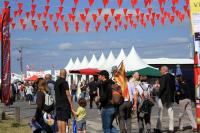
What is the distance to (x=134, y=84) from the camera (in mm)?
13234

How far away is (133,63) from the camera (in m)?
35.2

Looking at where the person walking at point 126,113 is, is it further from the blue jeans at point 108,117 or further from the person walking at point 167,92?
the person walking at point 167,92

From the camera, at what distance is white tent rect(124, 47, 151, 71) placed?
34.6 meters

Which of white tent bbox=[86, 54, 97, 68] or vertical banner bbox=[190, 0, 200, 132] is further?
white tent bbox=[86, 54, 97, 68]

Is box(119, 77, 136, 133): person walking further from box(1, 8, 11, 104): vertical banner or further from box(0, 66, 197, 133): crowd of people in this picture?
box(1, 8, 11, 104): vertical banner

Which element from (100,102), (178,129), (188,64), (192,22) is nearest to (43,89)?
(100,102)

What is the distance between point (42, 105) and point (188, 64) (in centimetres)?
4425

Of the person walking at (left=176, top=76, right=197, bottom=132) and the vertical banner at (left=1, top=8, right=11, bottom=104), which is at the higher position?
the vertical banner at (left=1, top=8, right=11, bottom=104)

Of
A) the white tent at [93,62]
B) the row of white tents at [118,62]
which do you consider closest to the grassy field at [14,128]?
the row of white tents at [118,62]

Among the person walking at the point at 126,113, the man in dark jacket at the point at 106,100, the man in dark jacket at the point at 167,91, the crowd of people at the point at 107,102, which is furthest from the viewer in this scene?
the man in dark jacket at the point at 167,91

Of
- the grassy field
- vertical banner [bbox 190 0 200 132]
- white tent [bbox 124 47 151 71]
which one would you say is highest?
white tent [bbox 124 47 151 71]

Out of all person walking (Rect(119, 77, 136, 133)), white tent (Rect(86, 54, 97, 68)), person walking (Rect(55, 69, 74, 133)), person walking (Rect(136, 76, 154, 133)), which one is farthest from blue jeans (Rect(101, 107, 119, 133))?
white tent (Rect(86, 54, 97, 68))

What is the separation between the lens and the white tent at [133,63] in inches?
1361

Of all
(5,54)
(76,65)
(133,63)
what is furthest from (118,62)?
(5,54)
